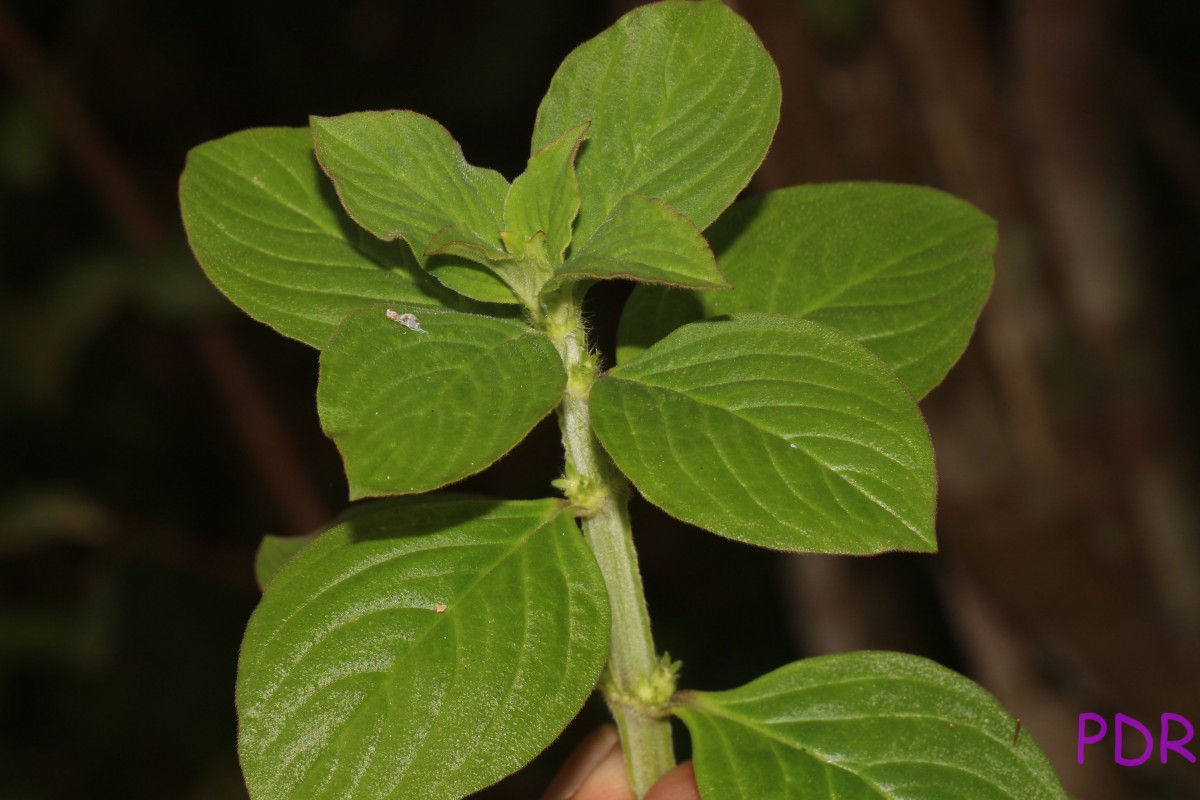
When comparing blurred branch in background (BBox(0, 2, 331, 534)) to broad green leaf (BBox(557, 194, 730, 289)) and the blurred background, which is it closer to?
the blurred background

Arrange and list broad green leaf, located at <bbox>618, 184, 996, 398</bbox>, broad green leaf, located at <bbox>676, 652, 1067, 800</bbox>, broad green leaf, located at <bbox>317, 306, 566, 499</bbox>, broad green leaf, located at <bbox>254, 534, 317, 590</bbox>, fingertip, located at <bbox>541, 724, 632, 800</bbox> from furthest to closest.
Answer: fingertip, located at <bbox>541, 724, 632, 800</bbox> < broad green leaf, located at <bbox>254, 534, 317, 590</bbox> < broad green leaf, located at <bbox>618, 184, 996, 398</bbox> < broad green leaf, located at <bbox>676, 652, 1067, 800</bbox> < broad green leaf, located at <bbox>317, 306, 566, 499</bbox>

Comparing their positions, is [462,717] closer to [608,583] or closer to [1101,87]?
[608,583]

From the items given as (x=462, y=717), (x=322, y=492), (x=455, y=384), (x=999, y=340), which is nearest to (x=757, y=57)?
(x=455, y=384)

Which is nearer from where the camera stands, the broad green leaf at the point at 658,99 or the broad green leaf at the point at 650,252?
the broad green leaf at the point at 650,252

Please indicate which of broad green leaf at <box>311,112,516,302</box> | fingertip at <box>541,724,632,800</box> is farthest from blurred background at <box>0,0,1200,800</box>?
broad green leaf at <box>311,112,516,302</box>

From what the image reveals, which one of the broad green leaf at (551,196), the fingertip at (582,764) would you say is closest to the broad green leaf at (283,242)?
the broad green leaf at (551,196)

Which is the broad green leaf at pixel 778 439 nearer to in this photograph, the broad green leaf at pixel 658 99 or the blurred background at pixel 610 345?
the broad green leaf at pixel 658 99
